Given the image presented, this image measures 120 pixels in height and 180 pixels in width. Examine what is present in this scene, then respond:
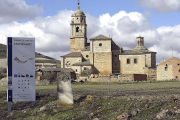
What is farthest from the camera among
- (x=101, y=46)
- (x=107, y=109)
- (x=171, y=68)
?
(x=101, y=46)

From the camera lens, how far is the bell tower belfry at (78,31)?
Answer: 58.2 m

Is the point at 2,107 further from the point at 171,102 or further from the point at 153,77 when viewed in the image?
the point at 153,77

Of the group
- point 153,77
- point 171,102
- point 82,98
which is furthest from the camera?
point 153,77

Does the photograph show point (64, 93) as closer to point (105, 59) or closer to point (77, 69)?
point (77, 69)

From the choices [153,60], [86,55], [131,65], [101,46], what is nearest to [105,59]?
[101,46]

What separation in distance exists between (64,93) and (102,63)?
40.6 meters

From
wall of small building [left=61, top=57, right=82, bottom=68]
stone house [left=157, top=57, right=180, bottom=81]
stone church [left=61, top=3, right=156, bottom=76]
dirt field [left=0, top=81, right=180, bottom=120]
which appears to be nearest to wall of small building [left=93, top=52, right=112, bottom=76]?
stone church [left=61, top=3, right=156, bottom=76]

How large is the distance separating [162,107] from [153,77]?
4114cm

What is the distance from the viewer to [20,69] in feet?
44.6

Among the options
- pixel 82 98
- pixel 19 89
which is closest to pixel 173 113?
pixel 82 98

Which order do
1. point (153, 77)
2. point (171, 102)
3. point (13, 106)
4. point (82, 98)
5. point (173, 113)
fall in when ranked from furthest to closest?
1. point (153, 77)
2. point (13, 106)
3. point (82, 98)
4. point (171, 102)
5. point (173, 113)

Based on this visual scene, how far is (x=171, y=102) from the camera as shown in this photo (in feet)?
34.7

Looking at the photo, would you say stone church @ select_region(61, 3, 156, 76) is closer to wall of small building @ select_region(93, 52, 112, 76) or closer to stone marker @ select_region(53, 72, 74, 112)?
wall of small building @ select_region(93, 52, 112, 76)

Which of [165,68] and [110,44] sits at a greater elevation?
[110,44]
